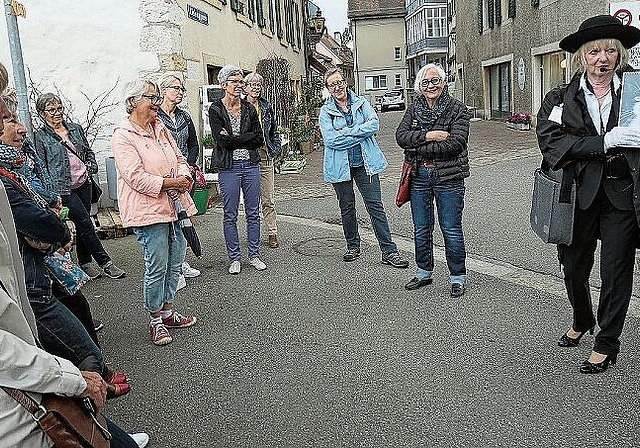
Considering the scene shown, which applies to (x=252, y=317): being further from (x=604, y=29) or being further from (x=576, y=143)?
(x=604, y=29)

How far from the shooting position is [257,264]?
261 inches

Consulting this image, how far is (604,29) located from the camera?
3695 millimetres

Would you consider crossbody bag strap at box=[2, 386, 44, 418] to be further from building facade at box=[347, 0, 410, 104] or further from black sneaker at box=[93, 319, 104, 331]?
building facade at box=[347, 0, 410, 104]

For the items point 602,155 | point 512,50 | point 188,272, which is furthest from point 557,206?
point 512,50

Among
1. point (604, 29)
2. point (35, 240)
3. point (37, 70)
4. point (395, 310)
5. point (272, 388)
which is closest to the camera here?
point (35, 240)

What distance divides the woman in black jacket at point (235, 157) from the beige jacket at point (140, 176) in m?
1.83

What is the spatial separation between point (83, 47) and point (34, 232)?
24.4ft

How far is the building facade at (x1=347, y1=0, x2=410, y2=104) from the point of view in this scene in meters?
69.7

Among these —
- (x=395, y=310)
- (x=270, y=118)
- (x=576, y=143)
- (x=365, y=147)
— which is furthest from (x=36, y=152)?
(x=576, y=143)

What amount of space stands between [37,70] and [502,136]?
14.3 meters

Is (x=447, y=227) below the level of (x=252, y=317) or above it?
above

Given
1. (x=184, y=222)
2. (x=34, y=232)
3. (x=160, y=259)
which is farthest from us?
(x=184, y=222)

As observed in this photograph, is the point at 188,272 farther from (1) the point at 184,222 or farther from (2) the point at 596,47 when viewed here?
(2) the point at 596,47

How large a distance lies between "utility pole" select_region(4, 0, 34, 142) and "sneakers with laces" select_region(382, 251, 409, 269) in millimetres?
3439
